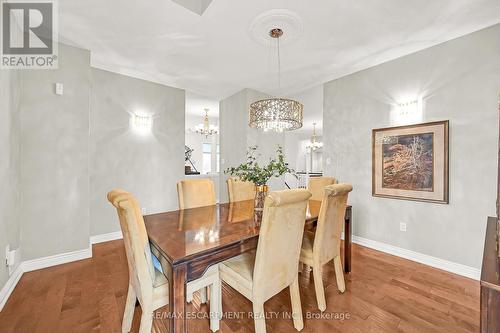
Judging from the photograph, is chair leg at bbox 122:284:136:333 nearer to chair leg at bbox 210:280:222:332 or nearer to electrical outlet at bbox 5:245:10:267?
chair leg at bbox 210:280:222:332

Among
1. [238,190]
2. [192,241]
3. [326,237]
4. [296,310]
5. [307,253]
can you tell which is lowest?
[296,310]

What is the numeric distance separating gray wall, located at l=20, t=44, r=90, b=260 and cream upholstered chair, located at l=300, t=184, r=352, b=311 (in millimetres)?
2852

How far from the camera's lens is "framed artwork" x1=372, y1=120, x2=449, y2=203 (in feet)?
8.41

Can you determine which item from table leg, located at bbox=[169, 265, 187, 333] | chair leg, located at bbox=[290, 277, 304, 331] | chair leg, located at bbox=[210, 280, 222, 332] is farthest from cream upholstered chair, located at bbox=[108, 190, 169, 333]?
chair leg, located at bbox=[290, 277, 304, 331]

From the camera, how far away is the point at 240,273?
57.9 inches

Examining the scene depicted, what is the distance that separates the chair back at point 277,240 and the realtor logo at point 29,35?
2.65 metres

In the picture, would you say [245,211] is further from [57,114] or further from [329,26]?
[57,114]

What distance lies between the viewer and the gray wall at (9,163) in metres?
1.88

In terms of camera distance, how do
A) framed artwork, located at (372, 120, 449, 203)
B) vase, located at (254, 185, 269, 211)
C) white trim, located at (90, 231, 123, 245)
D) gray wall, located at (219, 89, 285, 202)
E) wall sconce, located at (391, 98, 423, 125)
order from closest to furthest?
1. vase, located at (254, 185, 269, 211)
2. framed artwork, located at (372, 120, 449, 203)
3. wall sconce, located at (391, 98, 423, 125)
4. white trim, located at (90, 231, 123, 245)
5. gray wall, located at (219, 89, 285, 202)

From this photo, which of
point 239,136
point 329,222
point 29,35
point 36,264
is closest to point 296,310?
point 329,222

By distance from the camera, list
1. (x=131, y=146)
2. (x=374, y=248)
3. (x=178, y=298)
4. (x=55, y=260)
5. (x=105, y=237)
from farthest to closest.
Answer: (x=131, y=146) < (x=105, y=237) < (x=374, y=248) < (x=55, y=260) < (x=178, y=298)

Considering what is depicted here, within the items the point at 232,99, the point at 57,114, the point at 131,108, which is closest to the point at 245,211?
the point at 57,114

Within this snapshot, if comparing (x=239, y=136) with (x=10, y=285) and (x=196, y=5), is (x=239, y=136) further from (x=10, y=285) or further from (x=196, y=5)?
(x=10, y=285)

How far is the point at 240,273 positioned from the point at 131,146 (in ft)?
10.2
